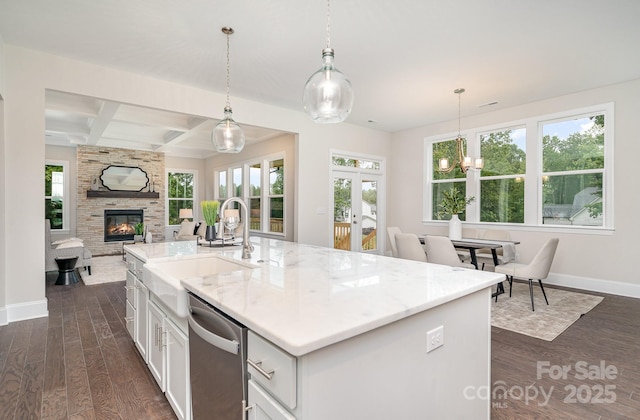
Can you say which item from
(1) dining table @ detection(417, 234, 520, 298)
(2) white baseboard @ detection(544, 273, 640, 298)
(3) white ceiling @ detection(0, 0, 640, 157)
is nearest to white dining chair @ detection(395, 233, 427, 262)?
(1) dining table @ detection(417, 234, 520, 298)

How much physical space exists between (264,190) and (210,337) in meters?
6.02

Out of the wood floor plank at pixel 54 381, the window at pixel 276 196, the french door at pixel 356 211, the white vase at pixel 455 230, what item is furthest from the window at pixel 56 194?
the white vase at pixel 455 230

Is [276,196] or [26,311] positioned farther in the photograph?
[276,196]

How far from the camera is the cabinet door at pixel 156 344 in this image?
1.84 metres

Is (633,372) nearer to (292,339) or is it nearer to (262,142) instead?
(292,339)

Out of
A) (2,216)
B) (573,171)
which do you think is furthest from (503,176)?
(2,216)

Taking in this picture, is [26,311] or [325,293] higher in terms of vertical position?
[325,293]

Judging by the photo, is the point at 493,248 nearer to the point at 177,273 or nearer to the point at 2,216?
the point at 177,273

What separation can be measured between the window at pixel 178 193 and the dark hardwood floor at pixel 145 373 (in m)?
6.29

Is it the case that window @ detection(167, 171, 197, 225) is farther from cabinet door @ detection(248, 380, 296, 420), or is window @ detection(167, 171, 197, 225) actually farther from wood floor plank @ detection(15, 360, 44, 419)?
cabinet door @ detection(248, 380, 296, 420)

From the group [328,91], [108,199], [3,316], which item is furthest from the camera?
[108,199]

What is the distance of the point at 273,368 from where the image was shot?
3.05 ft

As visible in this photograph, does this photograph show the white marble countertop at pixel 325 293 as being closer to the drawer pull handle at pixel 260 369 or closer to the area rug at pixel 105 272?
the drawer pull handle at pixel 260 369

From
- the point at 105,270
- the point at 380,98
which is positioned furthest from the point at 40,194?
the point at 380,98
